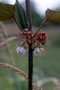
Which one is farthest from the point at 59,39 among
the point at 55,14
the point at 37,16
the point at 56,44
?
the point at 55,14

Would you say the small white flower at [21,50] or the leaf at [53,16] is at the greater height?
the leaf at [53,16]

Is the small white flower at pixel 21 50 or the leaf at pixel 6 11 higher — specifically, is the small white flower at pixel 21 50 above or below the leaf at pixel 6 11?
below

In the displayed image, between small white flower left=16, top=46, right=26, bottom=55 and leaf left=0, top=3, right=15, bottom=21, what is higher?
leaf left=0, top=3, right=15, bottom=21

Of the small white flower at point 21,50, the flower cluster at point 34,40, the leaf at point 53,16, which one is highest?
the leaf at point 53,16

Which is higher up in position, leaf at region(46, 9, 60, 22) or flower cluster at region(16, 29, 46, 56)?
leaf at region(46, 9, 60, 22)

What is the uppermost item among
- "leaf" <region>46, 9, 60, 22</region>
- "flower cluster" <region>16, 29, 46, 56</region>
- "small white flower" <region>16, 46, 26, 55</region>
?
"leaf" <region>46, 9, 60, 22</region>
